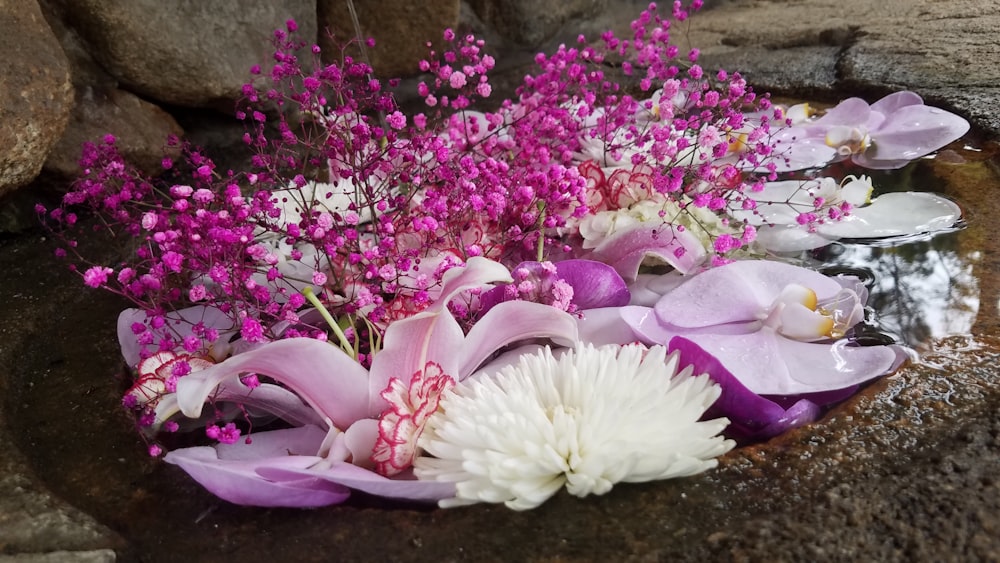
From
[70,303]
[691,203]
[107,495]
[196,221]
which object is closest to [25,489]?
[107,495]

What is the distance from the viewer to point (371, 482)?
0.78 meters

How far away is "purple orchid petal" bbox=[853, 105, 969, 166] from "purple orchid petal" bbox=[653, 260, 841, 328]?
0.59 metres

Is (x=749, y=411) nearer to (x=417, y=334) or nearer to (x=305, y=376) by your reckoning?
(x=417, y=334)

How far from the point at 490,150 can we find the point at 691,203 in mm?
381

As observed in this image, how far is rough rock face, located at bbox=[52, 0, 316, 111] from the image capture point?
1.55 meters

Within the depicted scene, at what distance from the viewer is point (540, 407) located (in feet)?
2.68

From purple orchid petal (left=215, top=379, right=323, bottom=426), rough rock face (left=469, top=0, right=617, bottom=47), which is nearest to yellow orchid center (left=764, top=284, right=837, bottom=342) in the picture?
purple orchid petal (left=215, top=379, right=323, bottom=426)

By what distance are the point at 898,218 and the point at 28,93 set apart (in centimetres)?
145

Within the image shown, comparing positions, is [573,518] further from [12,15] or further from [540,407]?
[12,15]

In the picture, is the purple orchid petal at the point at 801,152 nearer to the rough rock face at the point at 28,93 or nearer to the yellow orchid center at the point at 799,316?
the yellow orchid center at the point at 799,316

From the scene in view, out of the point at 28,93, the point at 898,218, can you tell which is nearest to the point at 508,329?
the point at 898,218

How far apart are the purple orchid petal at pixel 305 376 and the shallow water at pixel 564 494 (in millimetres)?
111

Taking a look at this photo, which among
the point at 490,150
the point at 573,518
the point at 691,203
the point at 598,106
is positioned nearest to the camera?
the point at 573,518

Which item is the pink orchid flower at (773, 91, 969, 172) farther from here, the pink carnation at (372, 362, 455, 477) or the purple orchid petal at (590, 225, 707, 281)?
the pink carnation at (372, 362, 455, 477)
